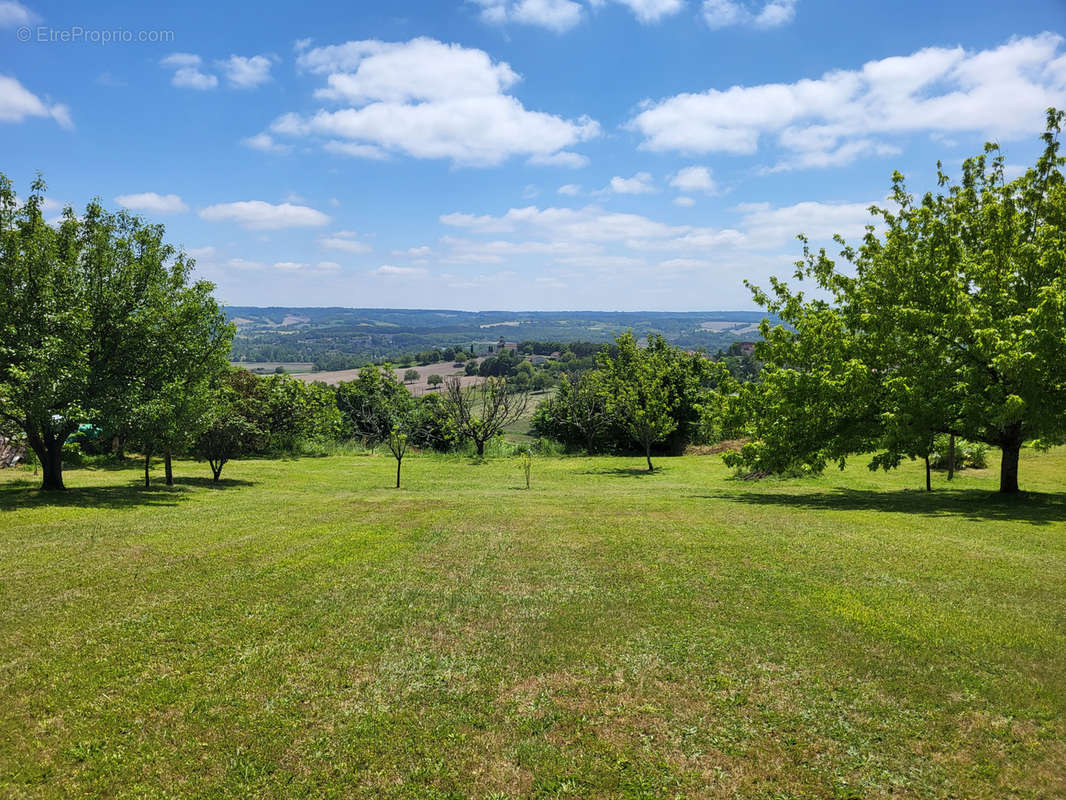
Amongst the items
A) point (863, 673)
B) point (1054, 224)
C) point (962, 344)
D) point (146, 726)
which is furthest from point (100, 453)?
point (1054, 224)

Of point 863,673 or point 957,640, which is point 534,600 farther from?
point 957,640

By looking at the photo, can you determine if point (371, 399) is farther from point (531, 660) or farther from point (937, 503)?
point (531, 660)

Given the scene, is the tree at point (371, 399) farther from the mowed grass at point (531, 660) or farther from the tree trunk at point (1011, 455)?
A: the tree trunk at point (1011, 455)

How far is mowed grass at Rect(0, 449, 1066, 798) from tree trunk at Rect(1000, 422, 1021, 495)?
13.3 ft

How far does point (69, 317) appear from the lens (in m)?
16.2

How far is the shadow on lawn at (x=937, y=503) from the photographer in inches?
577

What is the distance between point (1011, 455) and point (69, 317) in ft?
89.5

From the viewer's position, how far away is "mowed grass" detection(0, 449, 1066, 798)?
504 centimetres

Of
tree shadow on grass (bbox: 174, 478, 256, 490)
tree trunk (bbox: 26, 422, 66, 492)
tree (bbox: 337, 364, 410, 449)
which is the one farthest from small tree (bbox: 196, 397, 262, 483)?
tree (bbox: 337, 364, 410, 449)

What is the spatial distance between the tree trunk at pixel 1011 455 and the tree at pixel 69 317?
25.5 m

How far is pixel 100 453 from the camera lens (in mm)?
30219

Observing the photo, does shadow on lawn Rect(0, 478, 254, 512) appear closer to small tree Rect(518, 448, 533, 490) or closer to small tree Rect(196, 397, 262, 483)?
small tree Rect(196, 397, 262, 483)

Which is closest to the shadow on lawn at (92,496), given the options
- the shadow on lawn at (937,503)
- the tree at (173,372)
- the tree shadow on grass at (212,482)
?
the tree shadow on grass at (212,482)

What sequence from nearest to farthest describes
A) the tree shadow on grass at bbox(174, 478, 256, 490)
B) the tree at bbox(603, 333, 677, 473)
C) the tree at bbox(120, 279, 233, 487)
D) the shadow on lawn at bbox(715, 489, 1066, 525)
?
the shadow on lawn at bbox(715, 489, 1066, 525)
the tree at bbox(120, 279, 233, 487)
the tree shadow on grass at bbox(174, 478, 256, 490)
the tree at bbox(603, 333, 677, 473)
